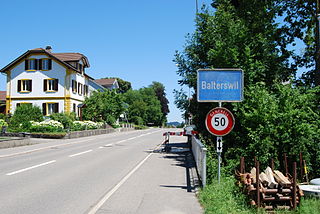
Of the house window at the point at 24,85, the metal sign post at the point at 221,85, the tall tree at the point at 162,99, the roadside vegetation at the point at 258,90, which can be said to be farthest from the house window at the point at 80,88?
the tall tree at the point at 162,99

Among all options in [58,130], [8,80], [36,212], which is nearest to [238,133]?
[36,212]

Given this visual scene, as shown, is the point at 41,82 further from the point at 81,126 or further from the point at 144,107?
the point at 144,107

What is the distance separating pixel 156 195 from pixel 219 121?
7.91 feet

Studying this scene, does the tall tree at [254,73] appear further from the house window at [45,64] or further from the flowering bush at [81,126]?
the house window at [45,64]

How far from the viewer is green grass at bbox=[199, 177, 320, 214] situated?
6.45m

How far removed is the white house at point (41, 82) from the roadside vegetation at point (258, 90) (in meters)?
32.5

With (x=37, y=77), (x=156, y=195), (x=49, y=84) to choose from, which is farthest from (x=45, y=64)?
(x=156, y=195)

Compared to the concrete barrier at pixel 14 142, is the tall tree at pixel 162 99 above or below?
above

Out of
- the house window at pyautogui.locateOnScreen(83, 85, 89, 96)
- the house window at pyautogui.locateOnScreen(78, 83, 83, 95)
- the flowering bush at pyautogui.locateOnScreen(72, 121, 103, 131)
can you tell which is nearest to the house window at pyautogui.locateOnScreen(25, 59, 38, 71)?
the house window at pyautogui.locateOnScreen(78, 83, 83, 95)

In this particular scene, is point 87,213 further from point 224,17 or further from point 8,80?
point 8,80

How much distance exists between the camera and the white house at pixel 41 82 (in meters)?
47.7

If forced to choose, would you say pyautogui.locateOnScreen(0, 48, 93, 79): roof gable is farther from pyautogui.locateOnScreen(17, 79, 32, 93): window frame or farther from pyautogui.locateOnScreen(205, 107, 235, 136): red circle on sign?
pyautogui.locateOnScreen(205, 107, 235, 136): red circle on sign

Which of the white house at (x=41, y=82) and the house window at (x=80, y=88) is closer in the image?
the white house at (x=41, y=82)

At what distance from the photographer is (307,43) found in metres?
19.2
